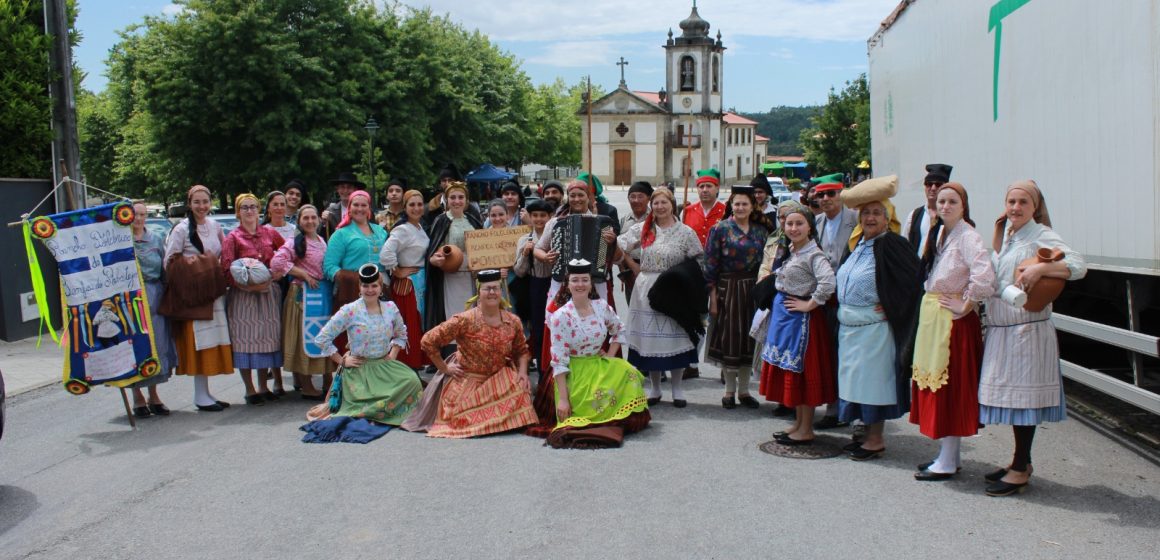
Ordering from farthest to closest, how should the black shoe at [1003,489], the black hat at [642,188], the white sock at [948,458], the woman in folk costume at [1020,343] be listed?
1. the black hat at [642,188]
2. the white sock at [948,458]
3. the black shoe at [1003,489]
4. the woman in folk costume at [1020,343]

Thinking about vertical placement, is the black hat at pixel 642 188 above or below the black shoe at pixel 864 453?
above

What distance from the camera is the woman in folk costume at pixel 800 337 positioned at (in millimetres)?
6199

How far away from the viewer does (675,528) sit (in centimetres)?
469

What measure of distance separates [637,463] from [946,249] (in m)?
2.25

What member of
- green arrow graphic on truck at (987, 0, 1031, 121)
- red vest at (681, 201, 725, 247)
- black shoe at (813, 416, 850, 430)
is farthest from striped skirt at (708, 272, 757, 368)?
green arrow graphic on truck at (987, 0, 1031, 121)

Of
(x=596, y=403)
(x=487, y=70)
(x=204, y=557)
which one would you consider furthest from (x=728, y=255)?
(x=487, y=70)

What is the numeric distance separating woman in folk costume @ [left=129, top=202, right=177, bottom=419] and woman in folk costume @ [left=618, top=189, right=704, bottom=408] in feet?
12.4

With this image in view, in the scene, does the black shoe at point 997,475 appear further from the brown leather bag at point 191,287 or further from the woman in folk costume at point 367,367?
the brown leather bag at point 191,287

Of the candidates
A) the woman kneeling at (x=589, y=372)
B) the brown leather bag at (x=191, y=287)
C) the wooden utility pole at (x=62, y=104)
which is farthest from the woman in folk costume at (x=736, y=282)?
the wooden utility pole at (x=62, y=104)

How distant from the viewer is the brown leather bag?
7.40m

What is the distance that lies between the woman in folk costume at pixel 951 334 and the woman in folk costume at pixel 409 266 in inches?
177

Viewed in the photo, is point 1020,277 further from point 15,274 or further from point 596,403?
point 15,274

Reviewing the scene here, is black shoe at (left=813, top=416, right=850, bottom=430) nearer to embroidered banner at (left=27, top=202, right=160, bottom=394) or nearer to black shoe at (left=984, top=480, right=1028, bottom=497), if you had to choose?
black shoe at (left=984, top=480, right=1028, bottom=497)

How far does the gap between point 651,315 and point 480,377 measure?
1.56 m
